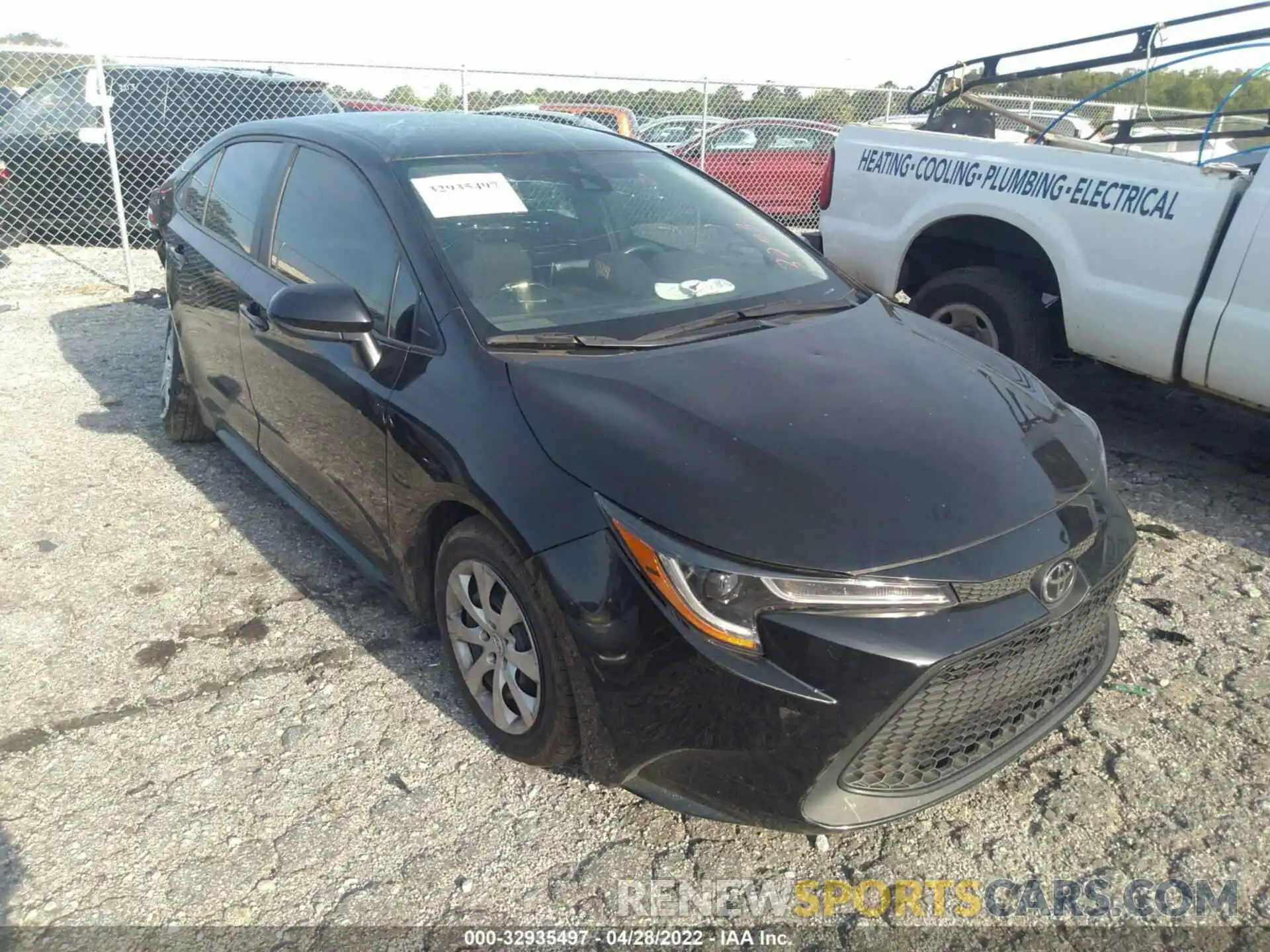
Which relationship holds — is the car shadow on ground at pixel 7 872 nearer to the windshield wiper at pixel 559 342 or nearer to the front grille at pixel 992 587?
the windshield wiper at pixel 559 342

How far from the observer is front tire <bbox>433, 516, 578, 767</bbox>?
235 cm

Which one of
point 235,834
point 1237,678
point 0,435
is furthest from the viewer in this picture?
point 0,435

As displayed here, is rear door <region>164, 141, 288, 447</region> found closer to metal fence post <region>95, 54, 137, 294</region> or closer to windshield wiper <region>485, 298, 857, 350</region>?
windshield wiper <region>485, 298, 857, 350</region>

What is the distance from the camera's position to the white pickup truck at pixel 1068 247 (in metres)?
3.89

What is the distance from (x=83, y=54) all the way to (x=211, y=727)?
6.59 meters

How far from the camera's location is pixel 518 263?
9.71 ft

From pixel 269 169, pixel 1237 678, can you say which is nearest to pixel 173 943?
pixel 269 169

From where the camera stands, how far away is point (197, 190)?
14.4ft

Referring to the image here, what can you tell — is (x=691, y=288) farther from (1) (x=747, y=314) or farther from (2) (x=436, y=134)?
(2) (x=436, y=134)

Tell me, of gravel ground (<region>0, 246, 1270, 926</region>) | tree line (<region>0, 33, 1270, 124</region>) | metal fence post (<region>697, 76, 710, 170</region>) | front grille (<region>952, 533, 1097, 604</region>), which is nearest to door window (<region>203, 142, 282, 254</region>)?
gravel ground (<region>0, 246, 1270, 926</region>)

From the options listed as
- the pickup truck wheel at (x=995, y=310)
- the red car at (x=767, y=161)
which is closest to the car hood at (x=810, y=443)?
the pickup truck wheel at (x=995, y=310)

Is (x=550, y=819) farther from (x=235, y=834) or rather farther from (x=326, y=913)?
(x=235, y=834)

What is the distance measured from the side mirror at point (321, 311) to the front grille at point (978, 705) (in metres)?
1.81

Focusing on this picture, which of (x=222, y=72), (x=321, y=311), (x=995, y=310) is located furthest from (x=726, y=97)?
(x=321, y=311)
